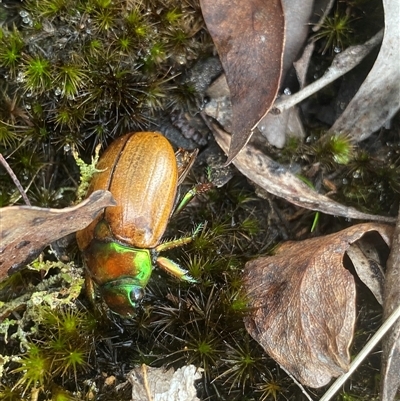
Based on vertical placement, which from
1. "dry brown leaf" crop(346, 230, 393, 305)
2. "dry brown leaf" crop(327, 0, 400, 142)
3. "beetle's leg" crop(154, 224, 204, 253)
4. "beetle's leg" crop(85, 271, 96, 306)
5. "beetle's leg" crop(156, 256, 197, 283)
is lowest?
"beetle's leg" crop(85, 271, 96, 306)

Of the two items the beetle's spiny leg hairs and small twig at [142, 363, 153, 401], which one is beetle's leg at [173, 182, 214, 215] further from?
small twig at [142, 363, 153, 401]

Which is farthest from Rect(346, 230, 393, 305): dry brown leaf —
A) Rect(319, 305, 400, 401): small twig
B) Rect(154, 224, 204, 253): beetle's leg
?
Rect(154, 224, 204, 253): beetle's leg

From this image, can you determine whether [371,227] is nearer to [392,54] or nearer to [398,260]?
[398,260]

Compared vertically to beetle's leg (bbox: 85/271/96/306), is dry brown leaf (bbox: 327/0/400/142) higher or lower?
higher

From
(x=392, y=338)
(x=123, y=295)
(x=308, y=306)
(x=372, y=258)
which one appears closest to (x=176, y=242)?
(x=123, y=295)

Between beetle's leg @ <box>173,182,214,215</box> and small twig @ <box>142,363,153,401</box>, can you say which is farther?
beetle's leg @ <box>173,182,214,215</box>

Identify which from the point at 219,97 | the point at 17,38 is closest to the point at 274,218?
the point at 219,97
